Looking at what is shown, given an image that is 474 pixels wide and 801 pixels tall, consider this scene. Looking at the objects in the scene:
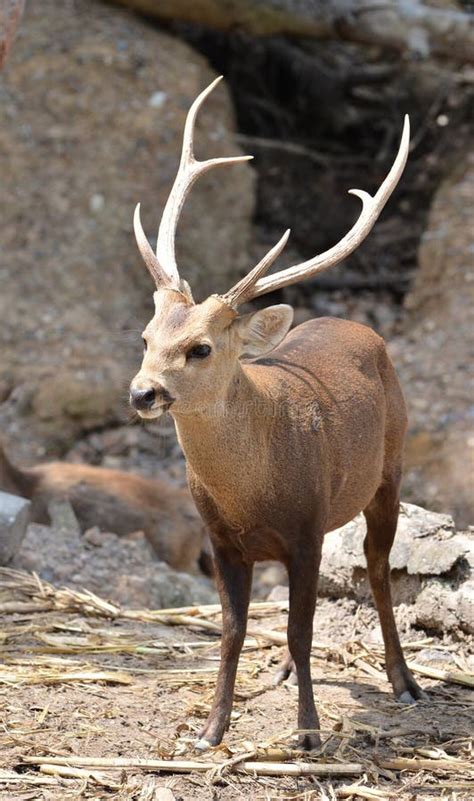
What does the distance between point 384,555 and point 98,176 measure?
780 centimetres

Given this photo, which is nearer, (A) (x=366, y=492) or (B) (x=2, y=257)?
(A) (x=366, y=492)

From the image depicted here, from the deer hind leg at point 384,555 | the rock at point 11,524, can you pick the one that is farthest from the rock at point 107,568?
the deer hind leg at point 384,555

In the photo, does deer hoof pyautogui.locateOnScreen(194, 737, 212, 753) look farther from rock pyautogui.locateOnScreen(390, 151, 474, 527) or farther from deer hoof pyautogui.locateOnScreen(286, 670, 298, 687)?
rock pyautogui.locateOnScreen(390, 151, 474, 527)

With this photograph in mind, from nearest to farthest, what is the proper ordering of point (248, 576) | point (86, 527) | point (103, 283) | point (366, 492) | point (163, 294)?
point (163, 294) → point (248, 576) → point (366, 492) → point (86, 527) → point (103, 283)

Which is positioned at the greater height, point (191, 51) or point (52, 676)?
point (191, 51)

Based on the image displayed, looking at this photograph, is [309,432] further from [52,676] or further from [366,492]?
[52,676]

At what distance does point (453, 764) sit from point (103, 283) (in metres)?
8.47

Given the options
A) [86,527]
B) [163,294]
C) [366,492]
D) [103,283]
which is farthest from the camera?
[103,283]

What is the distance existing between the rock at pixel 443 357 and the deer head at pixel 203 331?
201 inches

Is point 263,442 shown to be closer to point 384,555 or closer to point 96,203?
point 384,555

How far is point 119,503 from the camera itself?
31.3 ft

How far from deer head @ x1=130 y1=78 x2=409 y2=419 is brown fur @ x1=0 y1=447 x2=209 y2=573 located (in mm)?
4505

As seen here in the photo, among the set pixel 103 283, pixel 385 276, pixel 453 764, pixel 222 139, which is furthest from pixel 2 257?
pixel 453 764

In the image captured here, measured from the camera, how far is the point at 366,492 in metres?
5.54
